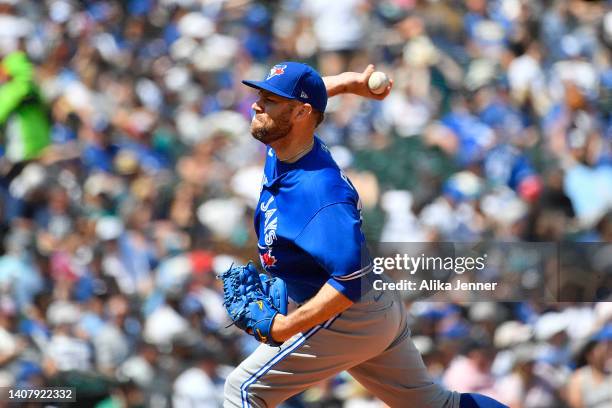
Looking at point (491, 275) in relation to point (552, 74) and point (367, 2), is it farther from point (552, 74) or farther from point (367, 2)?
point (367, 2)

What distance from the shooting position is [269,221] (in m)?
3.93

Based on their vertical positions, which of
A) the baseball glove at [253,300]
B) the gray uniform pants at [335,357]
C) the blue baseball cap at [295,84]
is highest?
the blue baseball cap at [295,84]

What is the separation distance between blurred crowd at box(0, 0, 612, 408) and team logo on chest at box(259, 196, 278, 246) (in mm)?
2552

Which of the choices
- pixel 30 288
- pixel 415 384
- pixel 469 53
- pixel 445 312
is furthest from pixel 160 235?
pixel 415 384

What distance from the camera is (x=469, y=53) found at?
7137 millimetres

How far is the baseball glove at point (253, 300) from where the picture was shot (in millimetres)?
3777

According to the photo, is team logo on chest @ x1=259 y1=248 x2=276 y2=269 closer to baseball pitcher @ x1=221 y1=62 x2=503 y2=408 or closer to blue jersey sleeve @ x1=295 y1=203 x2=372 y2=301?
baseball pitcher @ x1=221 y1=62 x2=503 y2=408

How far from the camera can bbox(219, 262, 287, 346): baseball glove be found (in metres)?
3.78

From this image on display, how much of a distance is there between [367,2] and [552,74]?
1454mm

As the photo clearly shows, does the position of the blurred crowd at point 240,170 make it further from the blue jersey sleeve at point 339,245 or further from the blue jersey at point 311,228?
the blue jersey sleeve at point 339,245

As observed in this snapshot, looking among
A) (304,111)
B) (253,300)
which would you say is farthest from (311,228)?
(304,111)

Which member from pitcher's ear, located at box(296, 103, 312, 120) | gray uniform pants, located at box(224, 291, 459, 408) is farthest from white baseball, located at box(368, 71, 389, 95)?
gray uniform pants, located at box(224, 291, 459, 408)

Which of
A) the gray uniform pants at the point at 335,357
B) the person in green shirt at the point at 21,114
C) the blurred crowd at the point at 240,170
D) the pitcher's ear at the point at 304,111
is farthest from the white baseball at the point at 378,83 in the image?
the person in green shirt at the point at 21,114

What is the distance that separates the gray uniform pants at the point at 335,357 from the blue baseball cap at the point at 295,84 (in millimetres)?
808
